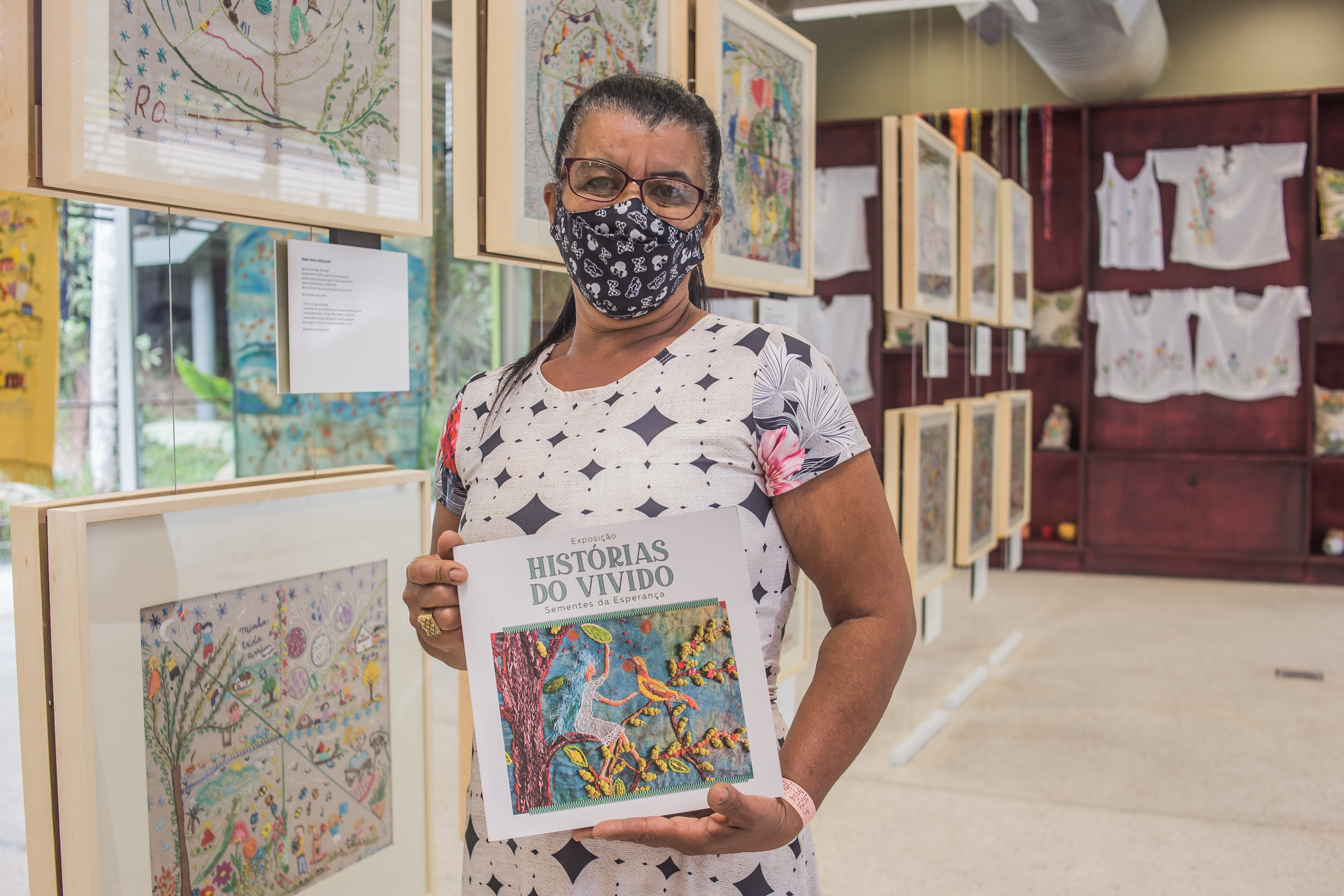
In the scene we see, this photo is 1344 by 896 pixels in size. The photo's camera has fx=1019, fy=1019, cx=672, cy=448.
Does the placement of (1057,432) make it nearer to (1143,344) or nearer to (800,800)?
(1143,344)

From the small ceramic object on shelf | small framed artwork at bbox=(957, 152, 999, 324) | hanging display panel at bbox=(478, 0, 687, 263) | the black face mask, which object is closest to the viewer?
the black face mask

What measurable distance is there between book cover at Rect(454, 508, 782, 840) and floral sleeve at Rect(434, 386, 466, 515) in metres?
0.28

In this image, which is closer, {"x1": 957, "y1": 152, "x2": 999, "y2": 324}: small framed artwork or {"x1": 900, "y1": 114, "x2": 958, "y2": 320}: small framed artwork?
{"x1": 900, "y1": 114, "x2": 958, "y2": 320}: small framed artwork

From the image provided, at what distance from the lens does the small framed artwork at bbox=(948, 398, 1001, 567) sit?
12.1 ft

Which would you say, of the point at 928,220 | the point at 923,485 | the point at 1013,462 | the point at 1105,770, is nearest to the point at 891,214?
the point at 928,220

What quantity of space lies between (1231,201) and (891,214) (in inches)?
186

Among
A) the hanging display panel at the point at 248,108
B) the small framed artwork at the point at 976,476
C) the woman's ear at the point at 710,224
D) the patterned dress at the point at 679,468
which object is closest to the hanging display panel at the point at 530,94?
the hanging display panel at the point at 248,108

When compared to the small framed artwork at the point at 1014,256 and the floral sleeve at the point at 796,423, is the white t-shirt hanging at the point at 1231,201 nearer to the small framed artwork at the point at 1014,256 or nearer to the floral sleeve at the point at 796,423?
the small framed artwork at the point at 1014,256

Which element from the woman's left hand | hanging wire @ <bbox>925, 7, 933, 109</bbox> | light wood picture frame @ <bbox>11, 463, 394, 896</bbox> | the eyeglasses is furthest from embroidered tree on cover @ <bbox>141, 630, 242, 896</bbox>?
hanging wire @ <bbox>925, 7, 933, 109</bbox>

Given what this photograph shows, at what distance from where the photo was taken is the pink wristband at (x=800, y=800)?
920mm

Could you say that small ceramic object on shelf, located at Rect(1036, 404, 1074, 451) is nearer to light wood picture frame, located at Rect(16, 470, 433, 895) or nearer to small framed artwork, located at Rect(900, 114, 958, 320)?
small framed artwork, located at Rect(900, 114, 958, 320)

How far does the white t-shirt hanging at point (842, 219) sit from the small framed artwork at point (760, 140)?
0.46 meters

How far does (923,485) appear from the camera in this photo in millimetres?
3215

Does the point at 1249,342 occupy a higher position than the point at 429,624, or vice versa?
the point at 1249,342
